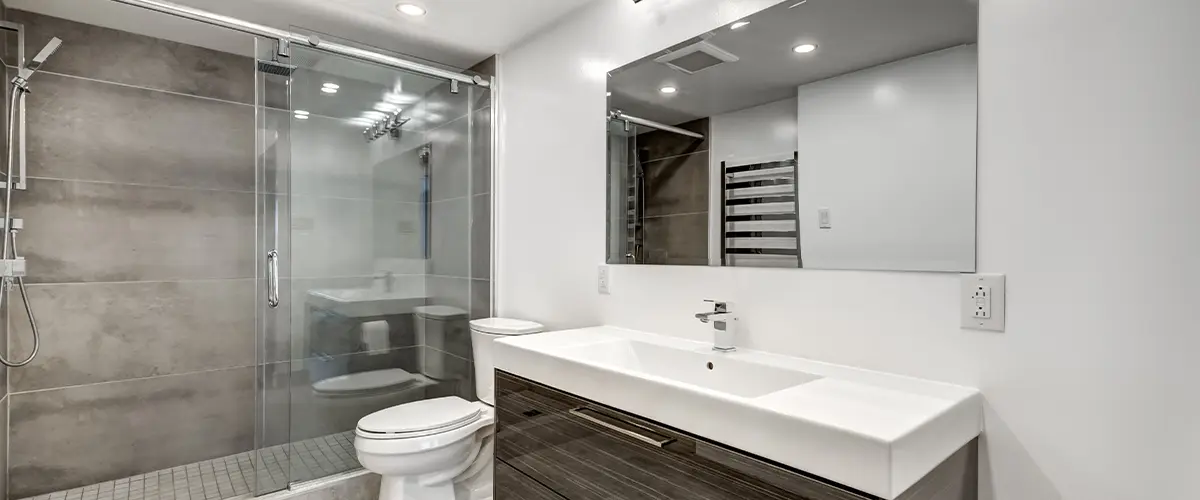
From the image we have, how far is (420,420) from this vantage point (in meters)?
2.10

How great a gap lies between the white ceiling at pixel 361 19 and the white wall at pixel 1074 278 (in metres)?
1.61

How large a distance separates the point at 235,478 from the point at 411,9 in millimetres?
2272

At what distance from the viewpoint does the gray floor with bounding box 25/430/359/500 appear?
7.45 feet

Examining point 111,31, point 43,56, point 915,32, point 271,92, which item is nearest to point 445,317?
point 271,92

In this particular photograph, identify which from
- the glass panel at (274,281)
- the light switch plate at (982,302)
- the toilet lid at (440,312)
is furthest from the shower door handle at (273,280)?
the light switch plate at (982,302)

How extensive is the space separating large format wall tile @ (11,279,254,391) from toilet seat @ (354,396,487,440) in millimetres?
1202

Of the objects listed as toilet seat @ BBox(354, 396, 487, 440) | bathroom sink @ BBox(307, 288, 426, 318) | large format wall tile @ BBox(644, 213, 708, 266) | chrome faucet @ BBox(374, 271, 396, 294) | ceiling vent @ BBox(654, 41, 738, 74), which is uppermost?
ceiling vent @ BBox(654, 41, 738, 74)

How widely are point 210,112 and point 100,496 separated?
6.01 ft

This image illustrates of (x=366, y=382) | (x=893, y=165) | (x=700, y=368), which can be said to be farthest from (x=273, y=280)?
(x=893, y=165)

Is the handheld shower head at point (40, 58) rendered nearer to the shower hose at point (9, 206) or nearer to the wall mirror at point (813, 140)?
the shower hose at point (9, 206)

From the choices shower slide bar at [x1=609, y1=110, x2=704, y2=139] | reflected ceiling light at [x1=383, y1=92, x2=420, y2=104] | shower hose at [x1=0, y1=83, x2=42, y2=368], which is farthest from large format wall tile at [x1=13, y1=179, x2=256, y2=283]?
shower slide bar at [x1=609, y1=110, x2=704, y2=139]

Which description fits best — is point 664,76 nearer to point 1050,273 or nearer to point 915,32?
point 915,32

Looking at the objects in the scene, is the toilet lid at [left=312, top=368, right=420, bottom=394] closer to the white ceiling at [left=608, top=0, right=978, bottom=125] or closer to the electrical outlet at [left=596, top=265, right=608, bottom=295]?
the electrical outlet at [left=596, top=265, right=608, bottom=295]

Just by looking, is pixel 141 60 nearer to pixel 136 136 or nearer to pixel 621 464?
pixel 136 136
